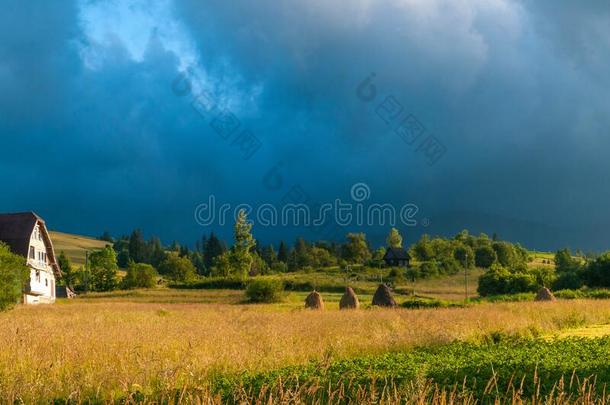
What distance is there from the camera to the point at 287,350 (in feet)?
41.1

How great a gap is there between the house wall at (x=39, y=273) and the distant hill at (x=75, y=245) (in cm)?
8848

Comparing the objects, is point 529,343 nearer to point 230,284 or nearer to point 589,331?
point 589,331

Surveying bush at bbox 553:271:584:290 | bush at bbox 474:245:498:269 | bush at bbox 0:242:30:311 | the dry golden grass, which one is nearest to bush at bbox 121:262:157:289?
bush at bbox 0:242:30:311

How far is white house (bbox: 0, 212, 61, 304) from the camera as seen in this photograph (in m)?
51.4

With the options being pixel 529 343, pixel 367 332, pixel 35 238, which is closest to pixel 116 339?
pixel 367 332

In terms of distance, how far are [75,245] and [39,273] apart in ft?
388

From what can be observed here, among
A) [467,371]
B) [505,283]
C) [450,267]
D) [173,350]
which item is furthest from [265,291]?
[450,267]

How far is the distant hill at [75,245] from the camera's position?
14968 centimetres

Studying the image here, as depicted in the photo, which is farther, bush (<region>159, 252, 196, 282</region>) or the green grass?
bush (<region>159, 252, 196, 282</region>)

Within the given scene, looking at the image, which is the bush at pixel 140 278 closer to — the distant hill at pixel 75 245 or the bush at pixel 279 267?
the bush at pixel 279 267

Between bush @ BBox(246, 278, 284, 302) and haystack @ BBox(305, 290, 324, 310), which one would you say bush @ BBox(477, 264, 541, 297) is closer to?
bush @ BBox(246, 278, 284, 302)

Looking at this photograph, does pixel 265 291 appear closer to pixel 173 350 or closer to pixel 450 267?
pixel 173 350

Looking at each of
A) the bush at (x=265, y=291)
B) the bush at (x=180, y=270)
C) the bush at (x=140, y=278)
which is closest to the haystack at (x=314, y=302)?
the bush at (x=265, y=291)

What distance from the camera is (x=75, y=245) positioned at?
165 meters
